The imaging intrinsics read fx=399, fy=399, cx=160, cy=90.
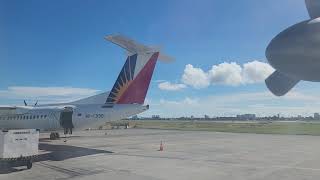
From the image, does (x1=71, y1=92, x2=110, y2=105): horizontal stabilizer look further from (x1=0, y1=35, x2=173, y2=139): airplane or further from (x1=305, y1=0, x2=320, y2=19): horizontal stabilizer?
(x1=305, y1=0, x2=320, y2=19): horizontal stabilizer

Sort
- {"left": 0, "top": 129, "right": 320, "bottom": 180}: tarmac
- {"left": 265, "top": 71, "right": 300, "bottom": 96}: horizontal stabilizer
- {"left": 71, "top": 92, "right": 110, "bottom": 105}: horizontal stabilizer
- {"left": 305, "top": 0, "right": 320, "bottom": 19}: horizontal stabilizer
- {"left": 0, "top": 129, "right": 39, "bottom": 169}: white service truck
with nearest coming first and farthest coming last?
1. {"left": 305, "top": 0, "right": 320, "bottom": 19}: horizontal stabilizer
2. {"left": 265, "top": 71, "right": 300, "bottom": 96}: horizontal stabilizer
3. {"left": 0, "top": 129, "right": 320, "bottom": 180}: tarmac
4. {"left": 0, "top": 129, "right": 39, "bottom": 169}: white service truck
5. {"left": 71, "top": 92, "right": 110, "bottom": 105}: horizontal stabilizer

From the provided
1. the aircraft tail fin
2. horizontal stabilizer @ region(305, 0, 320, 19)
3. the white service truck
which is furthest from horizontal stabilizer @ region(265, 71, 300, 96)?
the aircraft tail fin

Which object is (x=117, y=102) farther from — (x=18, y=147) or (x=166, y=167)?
(x=166, y=167)

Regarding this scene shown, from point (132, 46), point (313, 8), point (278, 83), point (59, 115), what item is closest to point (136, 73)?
point (132, 46)

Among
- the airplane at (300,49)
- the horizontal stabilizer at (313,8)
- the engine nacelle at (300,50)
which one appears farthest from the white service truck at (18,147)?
the horizontal stabilizer at (313,8)

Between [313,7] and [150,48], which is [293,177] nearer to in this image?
[313,7]

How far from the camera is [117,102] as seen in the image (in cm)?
3094

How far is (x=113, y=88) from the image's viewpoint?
31453mm

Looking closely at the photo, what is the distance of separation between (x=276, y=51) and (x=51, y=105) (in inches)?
1362

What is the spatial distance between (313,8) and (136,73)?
26.0 m

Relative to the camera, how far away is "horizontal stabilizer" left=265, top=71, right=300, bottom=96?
205 inches

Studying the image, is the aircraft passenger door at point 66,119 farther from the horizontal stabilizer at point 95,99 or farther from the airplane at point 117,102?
the horizontal stabilizer at point 95,99

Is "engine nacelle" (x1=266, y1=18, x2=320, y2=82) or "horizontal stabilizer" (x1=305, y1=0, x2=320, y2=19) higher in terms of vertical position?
"horizontal stabilizer" (x1=305, y1=0, x2=320, y2=19)

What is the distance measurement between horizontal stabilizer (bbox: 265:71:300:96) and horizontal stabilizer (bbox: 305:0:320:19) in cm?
97
